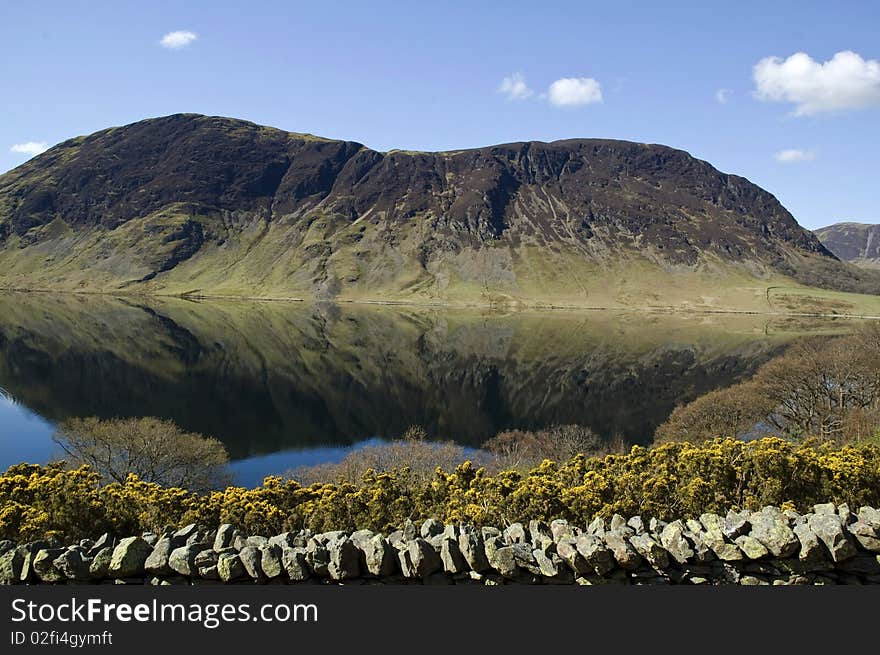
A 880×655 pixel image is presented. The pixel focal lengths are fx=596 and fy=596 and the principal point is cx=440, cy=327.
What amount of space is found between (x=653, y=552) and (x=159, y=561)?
11.6m

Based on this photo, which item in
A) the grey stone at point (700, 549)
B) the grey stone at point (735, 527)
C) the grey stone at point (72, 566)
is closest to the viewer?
the grey stone at point (72, 566)

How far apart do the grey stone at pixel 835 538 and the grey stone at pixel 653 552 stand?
12.4 feet

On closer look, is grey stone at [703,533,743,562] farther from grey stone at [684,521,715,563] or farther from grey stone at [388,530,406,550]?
grey stone at [388,530,406,550]

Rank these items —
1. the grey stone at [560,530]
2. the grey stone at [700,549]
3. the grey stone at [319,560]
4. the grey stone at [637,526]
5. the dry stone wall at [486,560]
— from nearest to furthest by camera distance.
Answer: the dry stone wall at [486,560] < the grey stone at [319,560] < the grey stone at [700,549] < the grey stone at [560,530] < the grey stone at [637,526]

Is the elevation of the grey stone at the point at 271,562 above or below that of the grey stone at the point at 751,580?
above

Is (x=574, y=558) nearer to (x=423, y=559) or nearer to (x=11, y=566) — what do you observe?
(x=423, y=559)

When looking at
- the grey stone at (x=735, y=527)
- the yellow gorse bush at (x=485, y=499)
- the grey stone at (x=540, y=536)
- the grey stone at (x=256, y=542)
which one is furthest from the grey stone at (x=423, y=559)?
the yellow gorse bush at (x=485, y=499)

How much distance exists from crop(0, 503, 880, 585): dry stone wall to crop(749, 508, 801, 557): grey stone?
0.03m

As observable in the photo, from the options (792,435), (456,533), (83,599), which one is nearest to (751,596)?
(456,533)

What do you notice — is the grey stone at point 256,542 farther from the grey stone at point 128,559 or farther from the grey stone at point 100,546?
the grey stone at point 100,546

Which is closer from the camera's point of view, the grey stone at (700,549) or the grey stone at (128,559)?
the grey stone at (128,559)

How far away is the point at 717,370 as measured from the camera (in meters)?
138

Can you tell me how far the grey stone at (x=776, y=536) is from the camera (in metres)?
14.1

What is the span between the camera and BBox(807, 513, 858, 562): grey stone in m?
14.0
